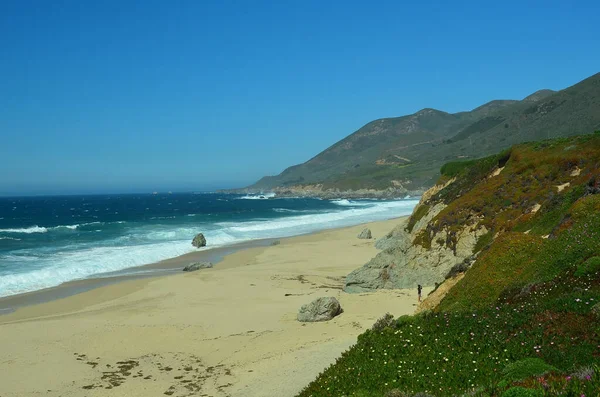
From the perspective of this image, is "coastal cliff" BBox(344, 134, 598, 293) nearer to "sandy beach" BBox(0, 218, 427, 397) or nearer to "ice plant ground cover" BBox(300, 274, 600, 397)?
"sandy beach" BBox(0, 218, 427, 397)

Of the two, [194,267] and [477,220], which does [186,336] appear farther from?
[477,220]

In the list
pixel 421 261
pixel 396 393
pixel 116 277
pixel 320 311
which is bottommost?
pixel 116 277

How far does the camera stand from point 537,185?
27.3 meters

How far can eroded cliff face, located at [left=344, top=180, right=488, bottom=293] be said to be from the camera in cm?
2642

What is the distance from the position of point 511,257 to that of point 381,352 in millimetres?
7019

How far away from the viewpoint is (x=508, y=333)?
1044 centimetres

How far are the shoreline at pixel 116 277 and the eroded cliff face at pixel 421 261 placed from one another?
1650cm

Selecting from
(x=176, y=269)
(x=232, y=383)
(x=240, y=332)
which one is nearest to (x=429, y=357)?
(x=232, y=383)

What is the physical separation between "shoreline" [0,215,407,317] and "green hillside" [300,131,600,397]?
23.0 m

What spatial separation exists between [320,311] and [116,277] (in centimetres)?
2048

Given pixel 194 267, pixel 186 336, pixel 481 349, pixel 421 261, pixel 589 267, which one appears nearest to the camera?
pixel 481 349

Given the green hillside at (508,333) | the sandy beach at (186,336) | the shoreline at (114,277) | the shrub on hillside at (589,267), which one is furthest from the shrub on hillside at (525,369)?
the shoreline at (114,277)

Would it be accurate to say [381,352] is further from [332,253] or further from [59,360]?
[332,253]

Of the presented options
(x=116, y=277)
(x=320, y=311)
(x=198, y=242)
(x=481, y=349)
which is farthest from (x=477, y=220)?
(x=198, y=242)
